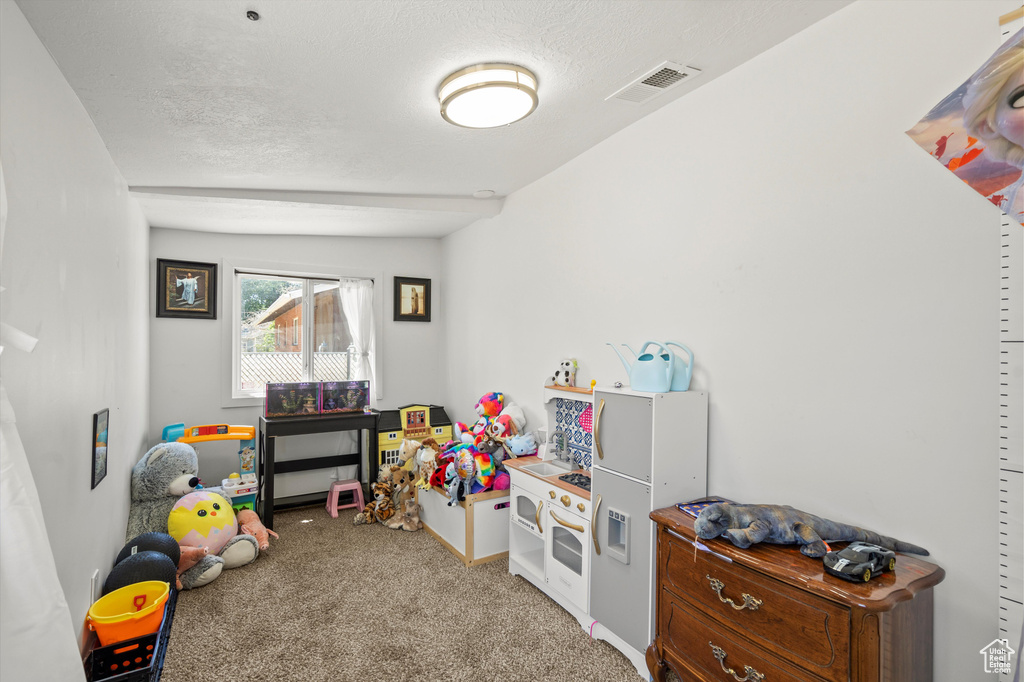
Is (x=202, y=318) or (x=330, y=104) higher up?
(x=330, y=104)

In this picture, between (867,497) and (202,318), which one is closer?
(867,497)

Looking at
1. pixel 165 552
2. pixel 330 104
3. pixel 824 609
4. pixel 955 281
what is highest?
pixel 330 104

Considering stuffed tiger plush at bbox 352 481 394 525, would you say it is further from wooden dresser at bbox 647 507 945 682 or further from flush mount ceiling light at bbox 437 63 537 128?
flush mount ceiling light at bbox 437 63 537 128

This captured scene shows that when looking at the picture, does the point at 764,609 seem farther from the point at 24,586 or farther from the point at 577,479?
the point at 24,586

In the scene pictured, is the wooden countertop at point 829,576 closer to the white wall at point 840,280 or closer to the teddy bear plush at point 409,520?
the white wall at point 840,280

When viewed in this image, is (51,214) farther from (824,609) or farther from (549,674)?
(824,609)

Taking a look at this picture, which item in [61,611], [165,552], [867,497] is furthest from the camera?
[165,552]

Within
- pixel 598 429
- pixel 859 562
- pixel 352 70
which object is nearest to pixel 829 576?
pixel 859 562

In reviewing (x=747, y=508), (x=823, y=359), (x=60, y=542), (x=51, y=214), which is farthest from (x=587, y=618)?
(x=51, y=214)

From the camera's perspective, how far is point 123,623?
2006mm

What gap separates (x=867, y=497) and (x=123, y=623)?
9.05ft

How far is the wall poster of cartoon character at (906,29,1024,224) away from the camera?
1421 millimetres

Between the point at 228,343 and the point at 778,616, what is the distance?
14.1ft

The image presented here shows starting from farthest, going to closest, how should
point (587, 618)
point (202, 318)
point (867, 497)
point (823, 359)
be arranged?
point (202, 318)
point (587, 618)
point (823, 359)
point (867, 497)
